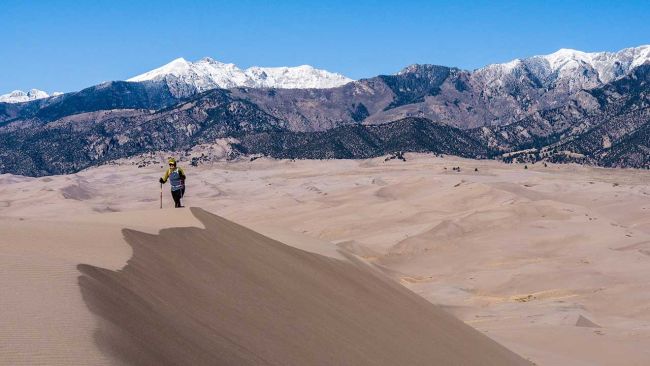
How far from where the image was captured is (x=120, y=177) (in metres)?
170

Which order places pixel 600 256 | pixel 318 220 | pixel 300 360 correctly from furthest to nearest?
pixel 318 220
pixel 600 256
pixel 300 360

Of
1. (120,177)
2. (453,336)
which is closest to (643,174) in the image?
(120,177)

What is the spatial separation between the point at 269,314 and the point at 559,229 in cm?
4435

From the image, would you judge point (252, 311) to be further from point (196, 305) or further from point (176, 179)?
point (176, 179)

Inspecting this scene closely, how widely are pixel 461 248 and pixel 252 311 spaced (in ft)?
126

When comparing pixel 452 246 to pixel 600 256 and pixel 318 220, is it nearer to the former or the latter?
pixel 600 256

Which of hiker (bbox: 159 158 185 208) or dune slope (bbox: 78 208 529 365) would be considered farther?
hiker (bbox: 159 158 185 208)

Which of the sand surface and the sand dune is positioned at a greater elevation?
the sand dune

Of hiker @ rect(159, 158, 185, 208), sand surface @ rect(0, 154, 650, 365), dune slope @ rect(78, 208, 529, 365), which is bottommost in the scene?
sand surface @ rect(0, 154, 650, 365)

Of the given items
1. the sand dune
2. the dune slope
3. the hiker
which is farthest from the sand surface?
the hiker

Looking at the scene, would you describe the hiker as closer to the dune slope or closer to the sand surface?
the sand surface

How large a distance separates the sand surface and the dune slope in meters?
0.61

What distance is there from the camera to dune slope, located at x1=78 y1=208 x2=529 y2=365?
11133mm

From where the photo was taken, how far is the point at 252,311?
15055 millimetres
